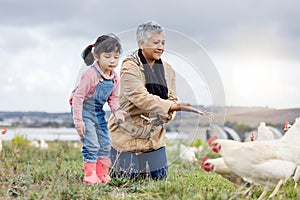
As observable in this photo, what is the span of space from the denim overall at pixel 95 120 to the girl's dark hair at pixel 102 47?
0.56ft

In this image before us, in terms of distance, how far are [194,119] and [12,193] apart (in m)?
2.09

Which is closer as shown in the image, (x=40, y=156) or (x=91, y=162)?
(x=91, y=162)

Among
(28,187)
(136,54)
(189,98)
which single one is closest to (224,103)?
(189,98)

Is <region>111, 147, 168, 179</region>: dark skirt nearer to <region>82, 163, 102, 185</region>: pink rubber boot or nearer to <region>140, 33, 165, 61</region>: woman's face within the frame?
<region>82, 163, 102, 185</region>: pink rubber boot

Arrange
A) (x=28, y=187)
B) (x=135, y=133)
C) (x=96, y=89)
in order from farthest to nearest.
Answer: (x=135, y=133) < (x=96, y=89) < (x=28, y=187)

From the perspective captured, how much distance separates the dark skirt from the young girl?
38 centimetres

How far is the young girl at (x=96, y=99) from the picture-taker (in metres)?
5.97

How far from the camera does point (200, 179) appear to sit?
6797 millimetres

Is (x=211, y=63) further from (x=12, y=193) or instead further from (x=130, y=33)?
(x=12, y=193)

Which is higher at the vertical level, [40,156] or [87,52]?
[87,52]

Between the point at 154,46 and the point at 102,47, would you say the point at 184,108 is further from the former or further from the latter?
the point at 102,47

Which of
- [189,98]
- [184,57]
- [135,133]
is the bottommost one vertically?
[135,133]

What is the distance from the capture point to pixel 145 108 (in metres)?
6.18

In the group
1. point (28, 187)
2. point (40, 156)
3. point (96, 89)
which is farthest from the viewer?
point (40, 156)
